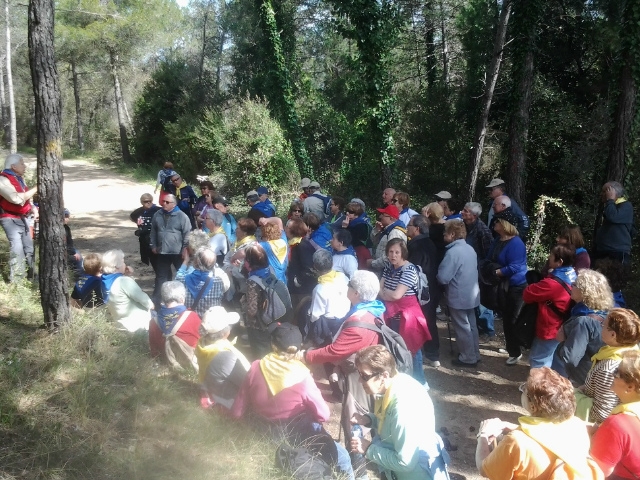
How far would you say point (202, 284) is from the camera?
5.16 m

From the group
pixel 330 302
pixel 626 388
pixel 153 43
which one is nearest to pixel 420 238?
pixel 330 302

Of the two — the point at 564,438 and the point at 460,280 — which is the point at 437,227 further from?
the point at 564,438

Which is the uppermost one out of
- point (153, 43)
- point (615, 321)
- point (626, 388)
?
point (153, 43)

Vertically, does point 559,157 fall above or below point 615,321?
above

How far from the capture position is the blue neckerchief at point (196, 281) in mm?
5164

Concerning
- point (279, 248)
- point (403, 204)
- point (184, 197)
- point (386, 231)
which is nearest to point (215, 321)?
point (279, 248)

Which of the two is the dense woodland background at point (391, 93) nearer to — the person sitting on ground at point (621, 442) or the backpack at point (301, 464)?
the backpack at point (301, 464)

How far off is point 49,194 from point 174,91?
863 inches

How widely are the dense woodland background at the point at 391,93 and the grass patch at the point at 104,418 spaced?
382 cm

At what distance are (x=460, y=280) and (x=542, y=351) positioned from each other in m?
1.07

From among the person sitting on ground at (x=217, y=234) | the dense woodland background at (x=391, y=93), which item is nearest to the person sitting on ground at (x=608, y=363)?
the person sitting on ground at (x=217, y=234)

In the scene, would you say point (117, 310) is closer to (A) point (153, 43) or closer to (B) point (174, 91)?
(B) point (174, 91)

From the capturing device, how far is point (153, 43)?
91.8 ft

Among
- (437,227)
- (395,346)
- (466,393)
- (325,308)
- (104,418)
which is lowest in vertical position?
(466,393)
